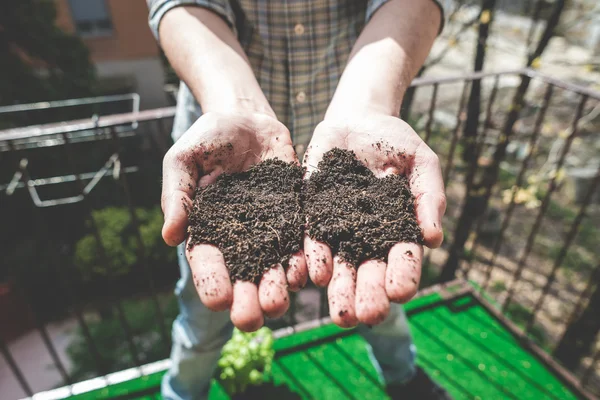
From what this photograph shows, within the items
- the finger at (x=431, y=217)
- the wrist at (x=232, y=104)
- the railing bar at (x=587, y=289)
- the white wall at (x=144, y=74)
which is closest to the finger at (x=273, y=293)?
the finger at (x=431, y=217)

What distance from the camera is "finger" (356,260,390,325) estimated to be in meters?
Answer: 1.16

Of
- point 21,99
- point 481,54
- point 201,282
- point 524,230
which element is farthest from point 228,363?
point 21,99

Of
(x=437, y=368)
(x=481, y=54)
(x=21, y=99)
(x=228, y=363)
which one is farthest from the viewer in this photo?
(x=21, y=99)

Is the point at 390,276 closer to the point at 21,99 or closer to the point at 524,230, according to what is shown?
the point at 524,230

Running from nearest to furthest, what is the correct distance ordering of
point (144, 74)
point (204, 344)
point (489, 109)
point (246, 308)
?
point (246, 308) → point (204, 344) → point (489, 109) → point (144, 74)

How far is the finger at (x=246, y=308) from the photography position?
1148 millimetres

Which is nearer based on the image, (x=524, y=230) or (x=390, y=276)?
(x=390, y=276)

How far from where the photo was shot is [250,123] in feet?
5.12

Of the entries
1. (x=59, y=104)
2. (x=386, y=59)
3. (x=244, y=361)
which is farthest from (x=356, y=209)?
(x=59, y=104)

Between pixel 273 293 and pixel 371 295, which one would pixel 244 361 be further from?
pixel 371 295

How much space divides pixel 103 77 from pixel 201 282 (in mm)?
11631

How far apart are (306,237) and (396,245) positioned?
0.31 meters

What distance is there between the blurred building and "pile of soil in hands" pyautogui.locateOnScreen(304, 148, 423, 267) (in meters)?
9.52

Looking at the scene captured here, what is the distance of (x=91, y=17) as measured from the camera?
1045 cm
